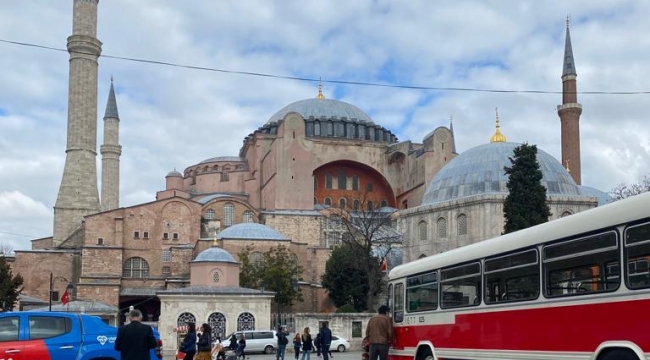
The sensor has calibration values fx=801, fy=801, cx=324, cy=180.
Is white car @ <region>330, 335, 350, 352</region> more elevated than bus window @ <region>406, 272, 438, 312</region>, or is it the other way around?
bus window @ <region>406, 272, 438, 312</region>

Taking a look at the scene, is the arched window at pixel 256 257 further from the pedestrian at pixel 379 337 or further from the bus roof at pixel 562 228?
the bus roof at pixel 562 228

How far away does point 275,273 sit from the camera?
44.0 meters

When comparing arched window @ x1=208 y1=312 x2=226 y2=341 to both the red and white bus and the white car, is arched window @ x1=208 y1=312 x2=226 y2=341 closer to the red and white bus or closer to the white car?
the white car

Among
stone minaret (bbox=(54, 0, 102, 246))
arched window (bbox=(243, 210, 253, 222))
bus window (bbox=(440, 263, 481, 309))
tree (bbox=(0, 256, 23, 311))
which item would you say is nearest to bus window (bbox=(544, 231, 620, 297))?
bus window (bbox=(440, 263, 481, 309))

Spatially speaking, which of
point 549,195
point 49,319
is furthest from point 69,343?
point 549,195

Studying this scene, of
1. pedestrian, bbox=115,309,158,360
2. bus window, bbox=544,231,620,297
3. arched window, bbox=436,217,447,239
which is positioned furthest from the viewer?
arched window, bbox=436,217,447,239

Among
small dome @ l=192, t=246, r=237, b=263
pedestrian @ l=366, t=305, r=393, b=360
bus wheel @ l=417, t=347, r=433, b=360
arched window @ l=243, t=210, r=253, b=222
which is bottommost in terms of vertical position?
bus wheel @ l=417, t=347, r=433, b=360

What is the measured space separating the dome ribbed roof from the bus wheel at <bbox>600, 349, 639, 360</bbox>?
5728cm

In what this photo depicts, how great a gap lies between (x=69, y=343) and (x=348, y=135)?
2115 inches

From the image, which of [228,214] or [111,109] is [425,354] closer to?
[228,214]

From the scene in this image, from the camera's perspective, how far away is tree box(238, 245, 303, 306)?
43938mm

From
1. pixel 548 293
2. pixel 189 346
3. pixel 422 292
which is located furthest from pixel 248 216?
pixel 548 293

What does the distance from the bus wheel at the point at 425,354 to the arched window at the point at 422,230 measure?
1034 inches

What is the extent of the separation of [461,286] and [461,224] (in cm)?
2613
